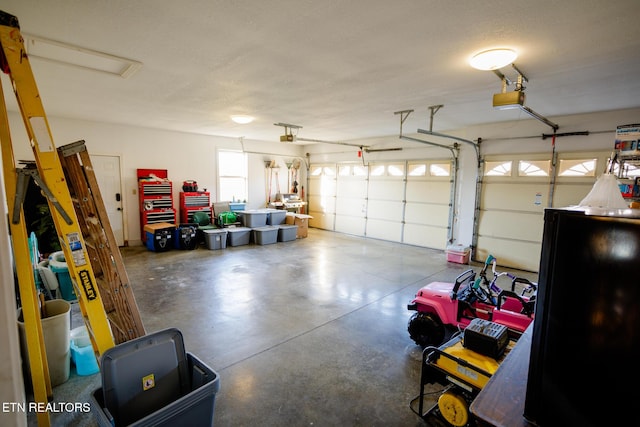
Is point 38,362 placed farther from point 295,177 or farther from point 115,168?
point 295,177

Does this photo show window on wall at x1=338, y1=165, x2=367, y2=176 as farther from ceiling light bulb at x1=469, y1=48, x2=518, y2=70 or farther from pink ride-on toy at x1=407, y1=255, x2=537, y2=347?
ceiling light bulb at x1=469, y1=48, x2=518, y2=70

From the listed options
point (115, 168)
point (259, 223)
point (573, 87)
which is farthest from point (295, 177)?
point (573, 87)

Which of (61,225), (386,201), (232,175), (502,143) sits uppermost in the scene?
(502,143)

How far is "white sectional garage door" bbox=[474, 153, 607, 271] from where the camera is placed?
512cm

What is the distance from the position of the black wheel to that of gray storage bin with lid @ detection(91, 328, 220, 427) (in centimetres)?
207

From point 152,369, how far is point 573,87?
197 inches

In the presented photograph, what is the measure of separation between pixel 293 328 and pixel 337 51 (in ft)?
9.48

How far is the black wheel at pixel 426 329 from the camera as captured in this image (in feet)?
9.58

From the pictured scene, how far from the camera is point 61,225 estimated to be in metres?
1.68

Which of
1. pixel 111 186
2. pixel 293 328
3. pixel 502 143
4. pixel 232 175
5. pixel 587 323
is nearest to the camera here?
pixel 587 323

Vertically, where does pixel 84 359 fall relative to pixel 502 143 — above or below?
below

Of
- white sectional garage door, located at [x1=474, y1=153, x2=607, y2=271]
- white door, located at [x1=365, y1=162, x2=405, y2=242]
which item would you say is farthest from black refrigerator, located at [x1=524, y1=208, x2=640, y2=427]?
white door, located at [x1=365, y1=162, x2=405, y2=242]

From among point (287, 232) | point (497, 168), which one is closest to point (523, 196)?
point (497, 168)

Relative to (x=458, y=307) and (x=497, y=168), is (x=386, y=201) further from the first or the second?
(x=458, y=307)
